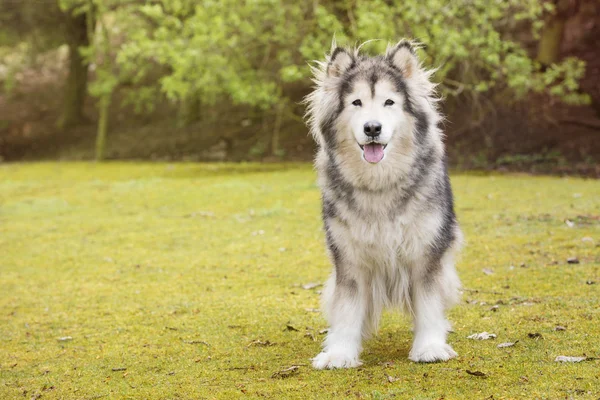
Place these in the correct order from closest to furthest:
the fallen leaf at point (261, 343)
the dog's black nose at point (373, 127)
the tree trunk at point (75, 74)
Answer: the dog's black nose at point (373, 127)
the fallen leaf at point (261, 343)
the tree trunk at point (75, 74)

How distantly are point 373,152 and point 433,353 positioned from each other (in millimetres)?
1478

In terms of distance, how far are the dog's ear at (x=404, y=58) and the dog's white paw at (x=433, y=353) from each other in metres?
1.97

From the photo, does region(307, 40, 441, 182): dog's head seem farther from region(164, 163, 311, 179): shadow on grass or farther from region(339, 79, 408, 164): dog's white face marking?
region(164, 163, 311, 179): shadow on grass

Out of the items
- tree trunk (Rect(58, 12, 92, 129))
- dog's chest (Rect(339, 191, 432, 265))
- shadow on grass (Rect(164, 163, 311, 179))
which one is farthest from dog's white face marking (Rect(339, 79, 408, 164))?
tree trunk (Rect(58, 12, 92, 129))

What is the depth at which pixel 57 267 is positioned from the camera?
10672 millimetres

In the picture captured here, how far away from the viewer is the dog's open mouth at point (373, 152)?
5410 mm

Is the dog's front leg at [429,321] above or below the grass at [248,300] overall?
above

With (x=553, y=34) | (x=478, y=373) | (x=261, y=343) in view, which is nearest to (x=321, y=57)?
(x=553, y=34)

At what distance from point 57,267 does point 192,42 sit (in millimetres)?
10339

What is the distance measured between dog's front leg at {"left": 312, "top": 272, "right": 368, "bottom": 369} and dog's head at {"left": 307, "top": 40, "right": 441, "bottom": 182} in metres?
0.93


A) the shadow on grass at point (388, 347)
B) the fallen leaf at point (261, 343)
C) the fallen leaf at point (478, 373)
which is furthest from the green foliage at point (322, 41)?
the fallen leaf at point (478, 373)

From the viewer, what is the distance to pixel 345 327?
18.5 feet

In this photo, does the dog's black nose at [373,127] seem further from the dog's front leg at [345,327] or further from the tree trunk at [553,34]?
the tree trunk at [553,34]

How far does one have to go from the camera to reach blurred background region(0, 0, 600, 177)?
18.3m
